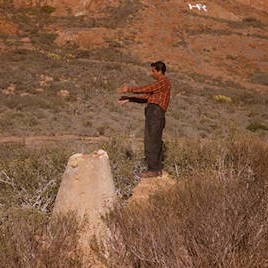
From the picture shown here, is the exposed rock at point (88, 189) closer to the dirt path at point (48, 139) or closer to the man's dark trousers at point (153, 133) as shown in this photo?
the man's dark trousers at point (153, 133)

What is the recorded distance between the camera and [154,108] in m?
6.90

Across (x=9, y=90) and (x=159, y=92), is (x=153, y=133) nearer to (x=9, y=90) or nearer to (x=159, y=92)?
(x=159, y=92)

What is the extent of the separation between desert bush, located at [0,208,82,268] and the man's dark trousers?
8.53 feet

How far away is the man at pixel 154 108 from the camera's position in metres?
6.86

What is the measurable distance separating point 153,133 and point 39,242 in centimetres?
320

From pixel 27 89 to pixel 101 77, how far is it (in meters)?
5.88

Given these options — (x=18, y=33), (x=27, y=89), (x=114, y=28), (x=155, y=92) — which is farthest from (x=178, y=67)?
(x=155, y=92)

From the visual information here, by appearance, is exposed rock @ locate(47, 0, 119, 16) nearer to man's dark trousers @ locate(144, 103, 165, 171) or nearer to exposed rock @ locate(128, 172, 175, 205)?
man's dark trousers @ locate(144, 103, 165, 171)

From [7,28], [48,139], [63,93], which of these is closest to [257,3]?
[7,28]

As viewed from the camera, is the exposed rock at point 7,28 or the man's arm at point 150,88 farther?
the exposed rock at point 7,28

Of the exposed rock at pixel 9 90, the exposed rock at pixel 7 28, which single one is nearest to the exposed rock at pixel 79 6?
the exposed rock at pixel 7 28

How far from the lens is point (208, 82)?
3166 centimetres

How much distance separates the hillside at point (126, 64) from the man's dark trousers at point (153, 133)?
188 inches

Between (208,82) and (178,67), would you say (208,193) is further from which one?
(178,67)
